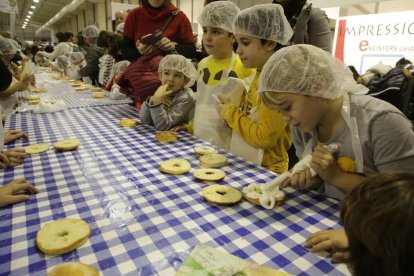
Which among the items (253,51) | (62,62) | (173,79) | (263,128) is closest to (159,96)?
(173,79)

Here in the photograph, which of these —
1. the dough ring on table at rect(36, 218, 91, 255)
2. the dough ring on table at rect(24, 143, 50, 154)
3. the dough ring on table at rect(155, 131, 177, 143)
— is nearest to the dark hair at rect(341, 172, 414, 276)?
the dough ring on table at rect(36, 218, 91, 255)

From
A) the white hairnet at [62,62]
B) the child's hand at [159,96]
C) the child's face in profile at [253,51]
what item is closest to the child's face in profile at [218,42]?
the child's face in profile at [253,51]

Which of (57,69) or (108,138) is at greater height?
(57,69)

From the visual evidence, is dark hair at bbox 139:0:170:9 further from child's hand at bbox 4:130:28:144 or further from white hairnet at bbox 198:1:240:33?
child's hand at bbox 4:130:28:144

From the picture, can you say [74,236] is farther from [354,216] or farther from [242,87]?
[242,87]

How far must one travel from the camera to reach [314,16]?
2.06m

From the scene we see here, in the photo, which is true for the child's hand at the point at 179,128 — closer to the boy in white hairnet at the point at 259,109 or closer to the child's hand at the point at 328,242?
the boy in white hairnet at the point at 259,109

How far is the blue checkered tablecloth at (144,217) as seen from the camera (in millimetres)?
806

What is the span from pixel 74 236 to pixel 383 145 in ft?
3.58

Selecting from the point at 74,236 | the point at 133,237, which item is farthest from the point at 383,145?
the point at 74,236

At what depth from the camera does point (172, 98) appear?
2.26 metres

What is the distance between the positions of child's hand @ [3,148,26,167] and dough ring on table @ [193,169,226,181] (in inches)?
35.9

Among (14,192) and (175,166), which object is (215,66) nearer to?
(175,166)

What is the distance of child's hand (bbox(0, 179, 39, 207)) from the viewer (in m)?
1.06
